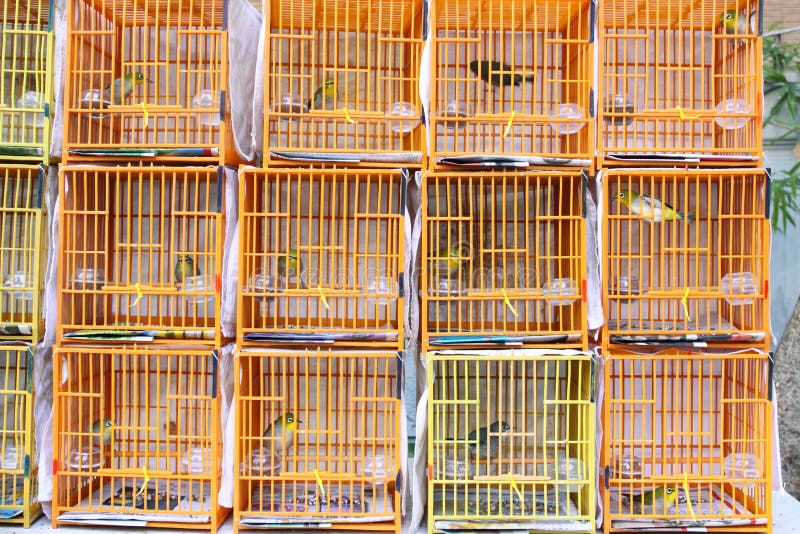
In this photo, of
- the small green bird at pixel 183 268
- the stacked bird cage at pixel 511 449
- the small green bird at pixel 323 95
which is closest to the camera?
the stacked bird cage at pixel 511 449

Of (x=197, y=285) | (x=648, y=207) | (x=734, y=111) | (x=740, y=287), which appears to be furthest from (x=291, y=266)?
(x=734, y=111)

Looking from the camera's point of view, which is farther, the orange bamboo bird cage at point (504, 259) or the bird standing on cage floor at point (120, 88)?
the bird standing on cage floor at point (120, 88)

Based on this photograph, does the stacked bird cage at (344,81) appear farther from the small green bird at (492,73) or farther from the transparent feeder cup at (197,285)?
the transparent feeder cup at (197,285)

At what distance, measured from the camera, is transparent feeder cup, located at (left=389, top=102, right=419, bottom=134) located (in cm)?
286

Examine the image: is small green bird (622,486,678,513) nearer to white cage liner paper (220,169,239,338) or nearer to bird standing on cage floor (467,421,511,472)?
bird standing on cage floor (467,421,511,472)

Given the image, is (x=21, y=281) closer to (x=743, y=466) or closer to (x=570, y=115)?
(x=570, y=115)

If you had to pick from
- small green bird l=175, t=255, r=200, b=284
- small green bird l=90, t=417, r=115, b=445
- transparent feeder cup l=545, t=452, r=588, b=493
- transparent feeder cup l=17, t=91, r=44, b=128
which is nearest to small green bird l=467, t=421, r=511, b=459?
transparent feeder cup l=545, t=452, r=588, b=493

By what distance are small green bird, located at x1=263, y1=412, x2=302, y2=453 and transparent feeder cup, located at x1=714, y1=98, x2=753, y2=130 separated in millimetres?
2050

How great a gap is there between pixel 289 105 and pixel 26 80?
1.15 metres

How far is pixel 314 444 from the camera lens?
327cm

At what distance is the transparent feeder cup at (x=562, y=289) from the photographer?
2.81m

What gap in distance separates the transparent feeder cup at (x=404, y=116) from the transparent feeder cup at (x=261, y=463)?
1.37m

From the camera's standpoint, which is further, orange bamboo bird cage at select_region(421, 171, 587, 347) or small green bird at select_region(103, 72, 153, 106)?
small green bird at select_region(103, 72, 153, 106)

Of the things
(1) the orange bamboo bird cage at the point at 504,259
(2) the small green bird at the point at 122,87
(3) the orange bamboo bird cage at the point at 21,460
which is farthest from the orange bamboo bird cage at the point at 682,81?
(3) the orange bamboo bird cage at the point at 21,460
